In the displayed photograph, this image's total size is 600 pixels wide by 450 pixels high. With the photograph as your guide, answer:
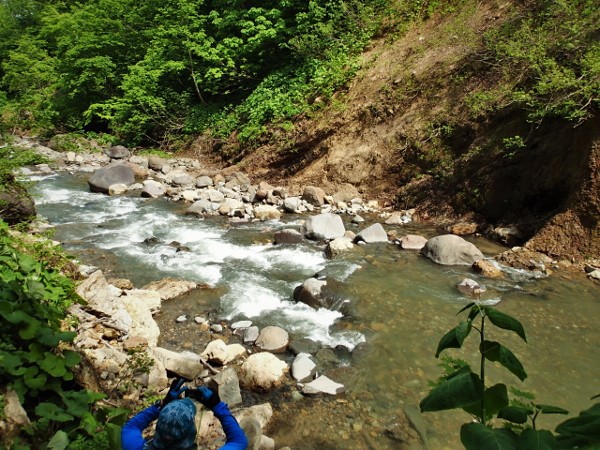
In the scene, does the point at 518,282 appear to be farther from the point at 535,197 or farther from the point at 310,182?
the point at 310,182

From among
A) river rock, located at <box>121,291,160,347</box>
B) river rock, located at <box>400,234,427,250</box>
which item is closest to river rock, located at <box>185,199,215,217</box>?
river rock, located at <box>400,234,427,250</box>

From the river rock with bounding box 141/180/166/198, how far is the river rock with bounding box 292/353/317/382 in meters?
9.74

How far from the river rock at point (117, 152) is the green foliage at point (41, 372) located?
15.7 meters

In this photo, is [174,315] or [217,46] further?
[217,46]

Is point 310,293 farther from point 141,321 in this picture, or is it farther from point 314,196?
point 314,196

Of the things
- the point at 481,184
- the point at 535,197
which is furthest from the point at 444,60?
the point at 535,197

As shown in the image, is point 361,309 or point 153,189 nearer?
point 361,309

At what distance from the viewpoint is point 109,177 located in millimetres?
13977

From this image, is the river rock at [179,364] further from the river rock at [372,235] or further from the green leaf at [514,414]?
the river rock at [372,235]

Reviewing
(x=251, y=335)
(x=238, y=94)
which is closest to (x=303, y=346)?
(x=251, y=335)

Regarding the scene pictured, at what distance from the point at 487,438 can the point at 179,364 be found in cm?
447

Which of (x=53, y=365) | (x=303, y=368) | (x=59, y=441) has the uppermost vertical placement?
(x=53, y=365)

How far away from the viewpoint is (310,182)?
44.2 ft

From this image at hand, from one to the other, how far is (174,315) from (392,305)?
3.61 metres
